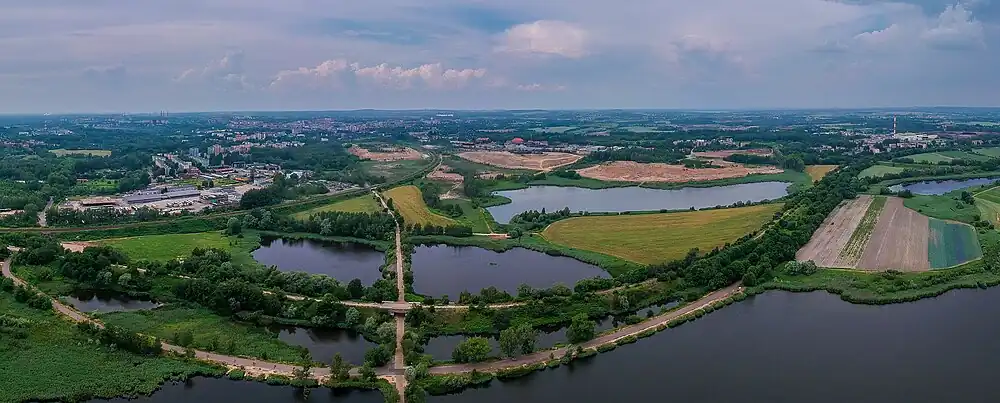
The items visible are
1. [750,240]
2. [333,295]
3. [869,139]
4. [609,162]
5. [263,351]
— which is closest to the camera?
[263,351]

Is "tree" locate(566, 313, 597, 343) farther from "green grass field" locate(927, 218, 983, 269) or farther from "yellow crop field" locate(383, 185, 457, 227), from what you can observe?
"yellow crop field" locate(383, 185, 457, 227)

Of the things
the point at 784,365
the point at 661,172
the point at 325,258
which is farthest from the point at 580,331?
the point at 661,172

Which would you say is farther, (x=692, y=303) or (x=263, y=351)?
(x=692, y=303)

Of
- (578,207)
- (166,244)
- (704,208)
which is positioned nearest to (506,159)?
(578,207)

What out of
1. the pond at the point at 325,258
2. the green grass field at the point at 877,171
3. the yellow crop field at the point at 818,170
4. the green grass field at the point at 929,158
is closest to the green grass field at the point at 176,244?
the pond at the point at 325,258

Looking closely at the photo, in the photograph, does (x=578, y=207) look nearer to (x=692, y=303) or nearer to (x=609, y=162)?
(x=692, y=303)

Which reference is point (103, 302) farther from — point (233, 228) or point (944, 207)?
point (944, 207)

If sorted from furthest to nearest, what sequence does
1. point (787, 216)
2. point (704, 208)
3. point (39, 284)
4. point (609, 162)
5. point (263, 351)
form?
point (609, 162) → point (704, 208) → point (787, 216) → point (39, 284) → point (263, 351)
